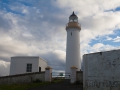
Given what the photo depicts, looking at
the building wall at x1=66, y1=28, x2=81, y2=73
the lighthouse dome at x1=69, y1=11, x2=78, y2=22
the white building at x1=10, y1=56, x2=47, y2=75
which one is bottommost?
the white building at x1=10, y1=56, x2=47, y2=75

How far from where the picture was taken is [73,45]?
28516mm

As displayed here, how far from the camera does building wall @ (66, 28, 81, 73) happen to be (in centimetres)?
2802

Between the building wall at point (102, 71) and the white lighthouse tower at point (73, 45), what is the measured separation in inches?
523

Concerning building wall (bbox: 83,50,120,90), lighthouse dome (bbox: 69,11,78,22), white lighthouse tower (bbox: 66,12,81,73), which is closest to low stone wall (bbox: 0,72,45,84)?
building wall (bbox: 83,50,120,90)

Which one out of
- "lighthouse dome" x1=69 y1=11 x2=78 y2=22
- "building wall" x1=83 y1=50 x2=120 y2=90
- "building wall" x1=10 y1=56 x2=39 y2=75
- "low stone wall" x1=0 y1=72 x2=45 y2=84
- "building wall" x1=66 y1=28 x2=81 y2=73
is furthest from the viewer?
"lighthouse dome" x1=69 y1=11 x2=78 y2=22

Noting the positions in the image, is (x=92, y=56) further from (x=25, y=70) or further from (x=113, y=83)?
(x=25, y=70)

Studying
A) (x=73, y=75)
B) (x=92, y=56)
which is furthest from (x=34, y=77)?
(x=92, y=56)

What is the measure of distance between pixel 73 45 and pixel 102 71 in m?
15.9

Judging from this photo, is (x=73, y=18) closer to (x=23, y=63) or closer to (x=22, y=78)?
(x=23, y=63)

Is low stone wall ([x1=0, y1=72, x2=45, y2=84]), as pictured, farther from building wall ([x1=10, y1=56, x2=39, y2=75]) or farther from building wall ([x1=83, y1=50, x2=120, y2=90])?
building wall ([x1=83, y1=50, x2=120, y2=90])

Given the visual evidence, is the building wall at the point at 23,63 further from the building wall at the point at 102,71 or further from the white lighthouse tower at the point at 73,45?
the building wall at the point at 102,71

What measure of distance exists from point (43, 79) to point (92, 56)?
8218 millimetres

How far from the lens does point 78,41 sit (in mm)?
29031

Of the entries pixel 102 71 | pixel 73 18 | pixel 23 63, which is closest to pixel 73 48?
pixel 73 18
